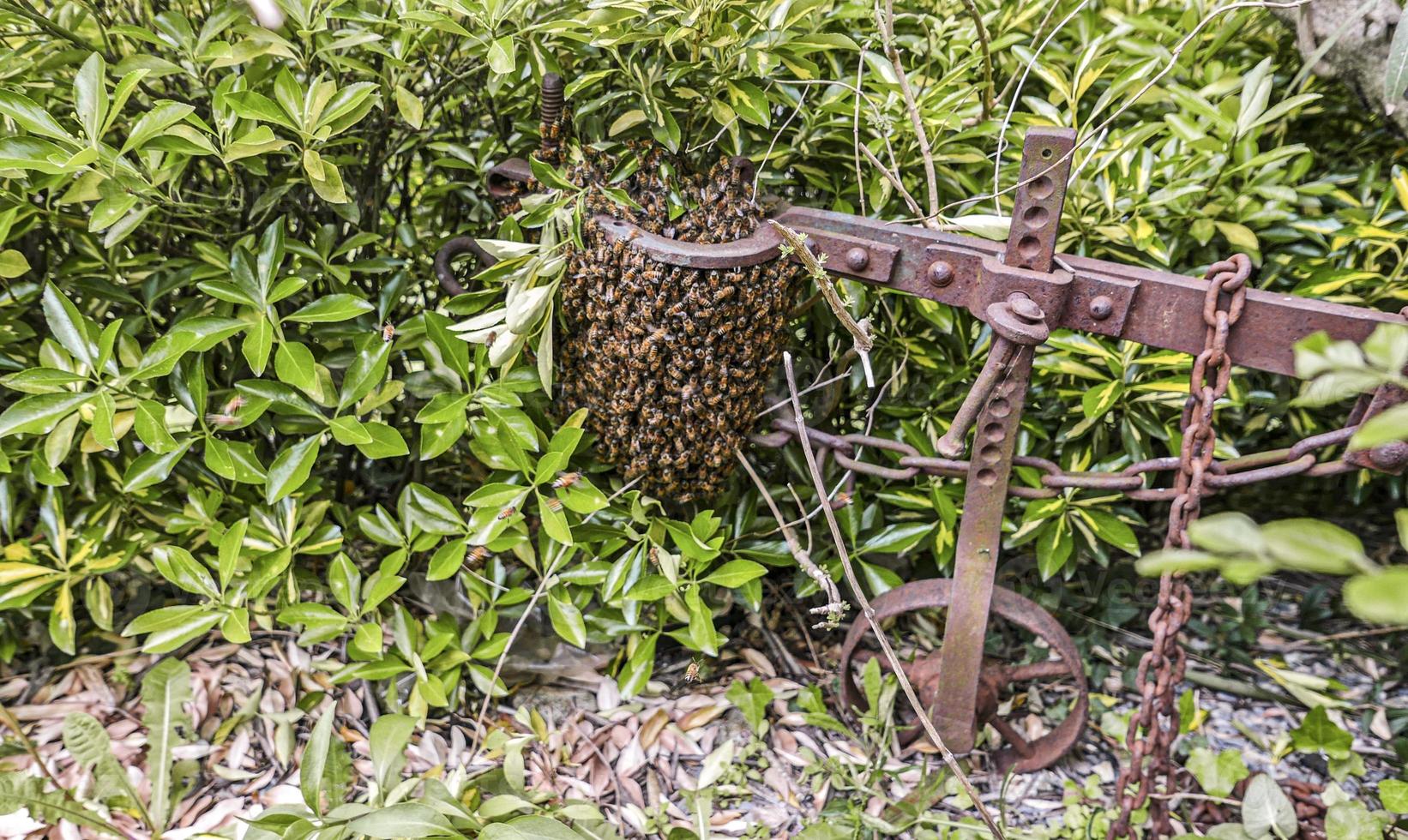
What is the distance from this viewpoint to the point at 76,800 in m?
1.39

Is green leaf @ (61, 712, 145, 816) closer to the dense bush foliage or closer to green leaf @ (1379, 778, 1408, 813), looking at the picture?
the dense bush foliage

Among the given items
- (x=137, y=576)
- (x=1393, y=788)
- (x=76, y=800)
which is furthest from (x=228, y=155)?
(x=1393, y=788)

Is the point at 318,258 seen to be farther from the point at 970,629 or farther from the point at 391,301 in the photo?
the point at 970,629

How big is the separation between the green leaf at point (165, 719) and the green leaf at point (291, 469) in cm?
24

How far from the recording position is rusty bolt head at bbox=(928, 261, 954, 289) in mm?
1140

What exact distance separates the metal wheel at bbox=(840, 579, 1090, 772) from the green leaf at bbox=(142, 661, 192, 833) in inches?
41.7

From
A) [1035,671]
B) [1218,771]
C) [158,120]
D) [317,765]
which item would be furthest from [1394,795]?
[158,120]

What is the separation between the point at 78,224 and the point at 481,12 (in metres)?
0.77

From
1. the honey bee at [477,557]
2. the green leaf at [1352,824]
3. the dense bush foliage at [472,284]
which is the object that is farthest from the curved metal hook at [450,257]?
the green leaf at [1352,824]

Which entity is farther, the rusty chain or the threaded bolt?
the threaded bolt

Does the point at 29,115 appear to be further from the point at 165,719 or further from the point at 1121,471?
the point at 1121,471

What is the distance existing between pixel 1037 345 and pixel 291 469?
1089 millimetres

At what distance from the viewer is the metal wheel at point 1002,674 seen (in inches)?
52.8

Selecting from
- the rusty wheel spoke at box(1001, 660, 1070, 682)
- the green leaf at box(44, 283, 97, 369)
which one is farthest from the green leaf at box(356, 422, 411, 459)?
the rusty wheel spoke at box(1001, 660, 1070, 682)
